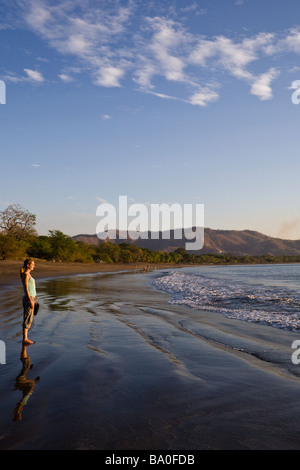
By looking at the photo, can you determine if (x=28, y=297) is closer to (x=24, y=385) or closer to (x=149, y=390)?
(x=24, y=385)

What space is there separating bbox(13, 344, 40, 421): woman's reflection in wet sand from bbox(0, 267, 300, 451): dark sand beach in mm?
16

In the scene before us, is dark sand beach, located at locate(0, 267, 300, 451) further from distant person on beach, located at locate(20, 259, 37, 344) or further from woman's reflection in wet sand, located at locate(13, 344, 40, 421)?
distant person on beach, located at locate(20, 259, 37, 344)

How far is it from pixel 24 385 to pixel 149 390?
2.04m

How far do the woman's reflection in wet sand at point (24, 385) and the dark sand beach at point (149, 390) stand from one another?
16 mm

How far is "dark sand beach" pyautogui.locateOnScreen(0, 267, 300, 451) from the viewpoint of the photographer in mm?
3551

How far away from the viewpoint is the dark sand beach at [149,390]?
3551 millimetres

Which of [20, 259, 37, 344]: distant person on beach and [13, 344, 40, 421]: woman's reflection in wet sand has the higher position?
[20, 259, 37, 344]: distant person on beach

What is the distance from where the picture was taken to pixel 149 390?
4906mm

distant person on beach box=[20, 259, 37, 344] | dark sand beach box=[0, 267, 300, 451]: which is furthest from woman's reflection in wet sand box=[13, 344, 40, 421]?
→ distant person on beach box=[20, 259, 37, 344]

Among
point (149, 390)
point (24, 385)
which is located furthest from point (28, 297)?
point (149, 390)

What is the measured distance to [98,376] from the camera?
5.48 m

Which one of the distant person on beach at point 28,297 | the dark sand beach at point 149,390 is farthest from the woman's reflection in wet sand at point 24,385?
the distant person on beach at point 28,297

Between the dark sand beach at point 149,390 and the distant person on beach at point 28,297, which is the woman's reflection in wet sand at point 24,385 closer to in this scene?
the dark sand beach at point 149,390
